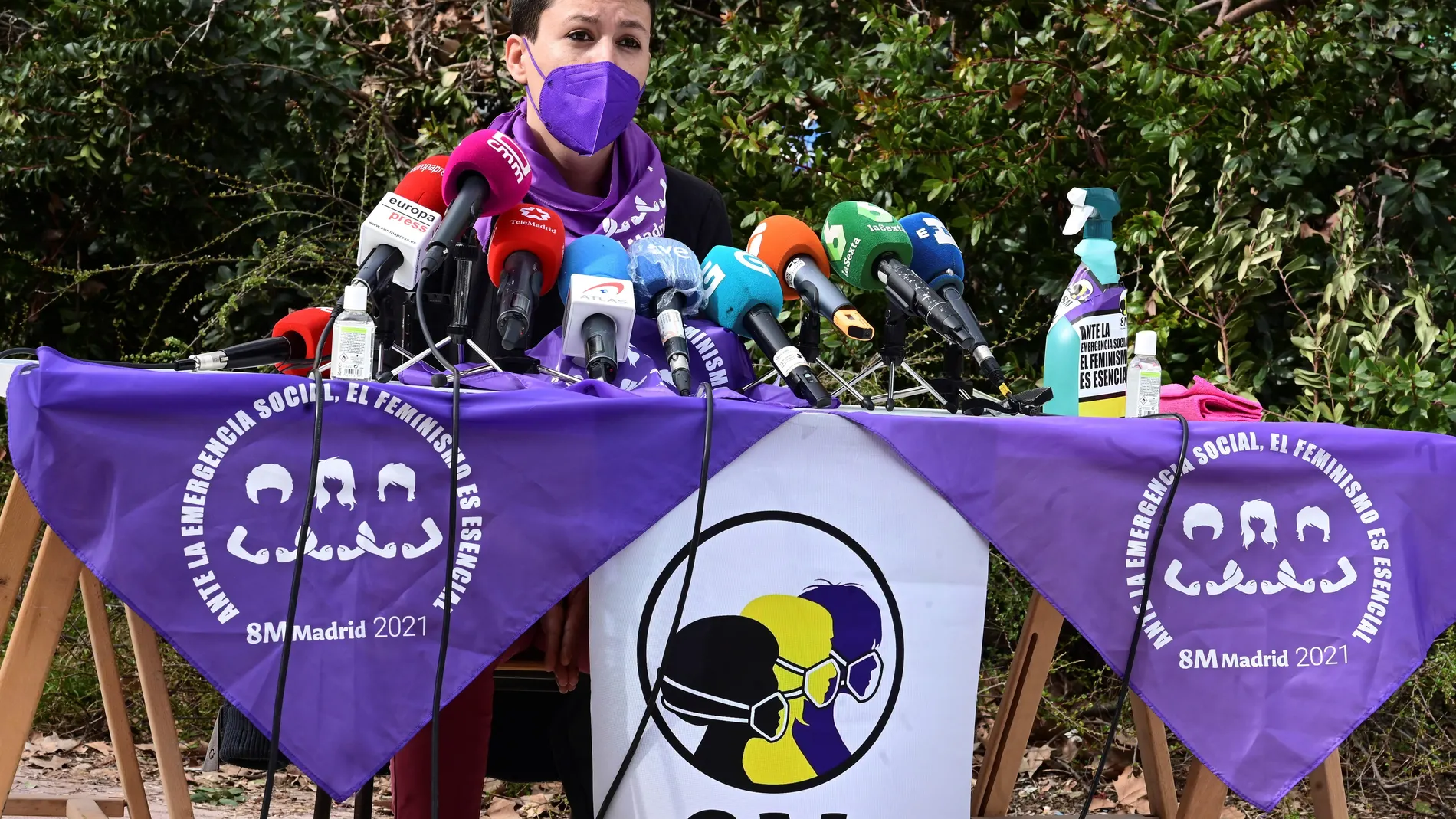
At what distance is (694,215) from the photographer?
2.85 meters

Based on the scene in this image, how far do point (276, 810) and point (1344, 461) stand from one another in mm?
2761

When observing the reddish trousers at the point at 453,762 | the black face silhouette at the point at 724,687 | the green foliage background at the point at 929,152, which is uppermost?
the green foliage background at the point at 929,152

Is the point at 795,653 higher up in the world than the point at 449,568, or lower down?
lower down

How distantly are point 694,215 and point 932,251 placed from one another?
73cm

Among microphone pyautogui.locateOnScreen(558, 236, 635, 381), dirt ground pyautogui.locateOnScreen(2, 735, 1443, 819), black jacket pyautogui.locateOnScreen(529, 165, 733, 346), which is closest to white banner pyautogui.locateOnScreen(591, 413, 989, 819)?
microphone pyautogui.locateOnScreen(558, 236, 635, 381)

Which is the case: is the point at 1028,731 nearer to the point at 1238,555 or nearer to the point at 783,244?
the point at 1238,555

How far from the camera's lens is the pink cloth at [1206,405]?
89.5 inches

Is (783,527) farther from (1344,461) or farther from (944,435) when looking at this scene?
(1344,461)

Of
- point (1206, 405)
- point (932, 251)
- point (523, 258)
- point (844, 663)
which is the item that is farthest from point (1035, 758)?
point (523, 258)

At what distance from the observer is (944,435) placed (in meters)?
1.92

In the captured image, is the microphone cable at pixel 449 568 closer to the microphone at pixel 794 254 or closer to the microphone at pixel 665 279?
the microphone at pixel 665 279

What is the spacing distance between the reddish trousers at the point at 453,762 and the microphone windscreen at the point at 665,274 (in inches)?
24.9

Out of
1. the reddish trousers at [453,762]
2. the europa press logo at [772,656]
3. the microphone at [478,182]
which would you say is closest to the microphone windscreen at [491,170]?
the microphone at [478,182]

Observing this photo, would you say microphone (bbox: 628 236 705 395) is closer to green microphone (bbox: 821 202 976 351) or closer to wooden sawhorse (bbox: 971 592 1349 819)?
green microphone (bbox: 821 202 976 351)
